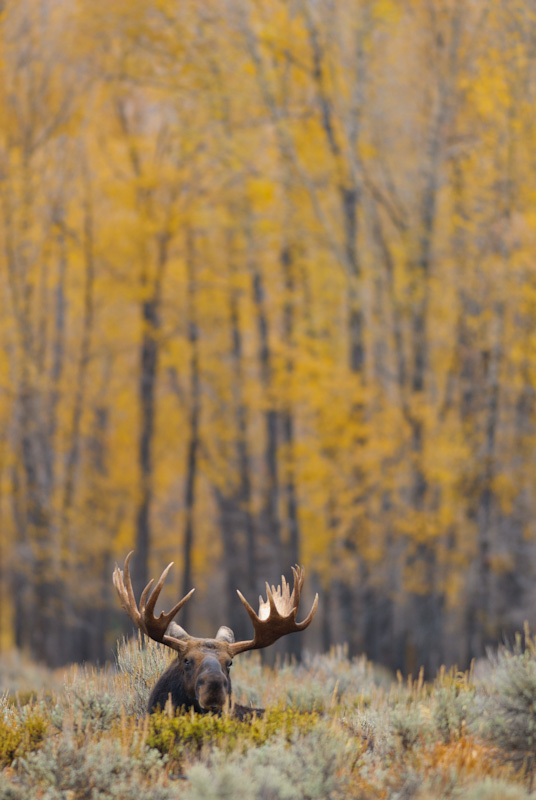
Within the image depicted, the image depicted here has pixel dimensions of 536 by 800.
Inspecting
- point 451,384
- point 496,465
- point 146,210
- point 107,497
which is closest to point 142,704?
point 496,465

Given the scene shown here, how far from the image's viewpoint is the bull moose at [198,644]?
6.85m

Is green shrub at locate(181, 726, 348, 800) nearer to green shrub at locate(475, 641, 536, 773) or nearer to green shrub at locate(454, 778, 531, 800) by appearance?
green shrub at locate(454, 778, 531, 800)

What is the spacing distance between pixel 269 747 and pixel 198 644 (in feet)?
4.35

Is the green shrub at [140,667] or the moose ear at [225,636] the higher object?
the moose ear at [225,636]

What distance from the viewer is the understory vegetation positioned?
5691 mm

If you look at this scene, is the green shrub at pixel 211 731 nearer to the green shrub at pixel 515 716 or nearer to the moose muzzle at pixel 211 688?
the moose muzzle at pixel 211 688

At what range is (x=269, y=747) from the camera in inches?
243

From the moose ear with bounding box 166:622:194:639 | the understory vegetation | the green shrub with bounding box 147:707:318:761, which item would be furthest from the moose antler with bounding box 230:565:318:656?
the green shrub with bounding box 147:707:318:761

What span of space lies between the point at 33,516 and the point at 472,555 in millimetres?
8960

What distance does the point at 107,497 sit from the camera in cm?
2616

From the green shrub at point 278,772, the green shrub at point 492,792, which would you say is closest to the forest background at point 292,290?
the green shrub at point 278,772

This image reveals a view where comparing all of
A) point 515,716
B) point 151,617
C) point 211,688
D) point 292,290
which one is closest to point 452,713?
point 515,716

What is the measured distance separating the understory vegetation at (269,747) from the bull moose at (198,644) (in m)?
0.18

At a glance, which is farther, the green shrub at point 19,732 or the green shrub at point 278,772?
the green shrub at point 19,732
